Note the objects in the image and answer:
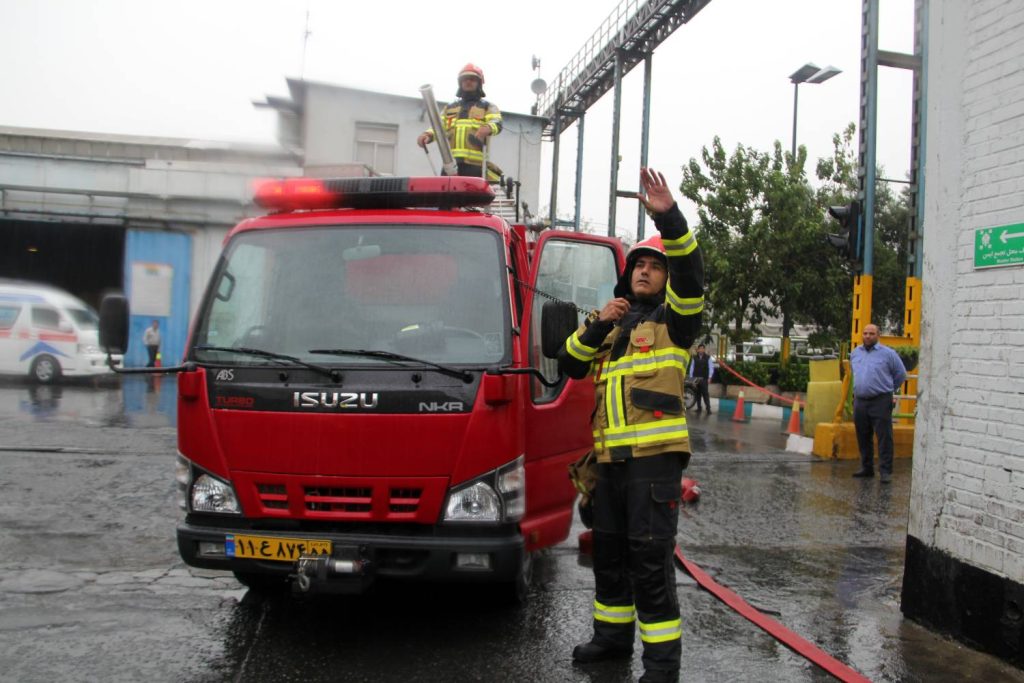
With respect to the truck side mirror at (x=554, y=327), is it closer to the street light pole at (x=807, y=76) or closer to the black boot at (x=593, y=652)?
the black boot at (x=593, y=652)

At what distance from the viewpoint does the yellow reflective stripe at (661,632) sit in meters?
3.69

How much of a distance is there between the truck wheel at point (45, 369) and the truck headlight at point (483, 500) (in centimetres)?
1699

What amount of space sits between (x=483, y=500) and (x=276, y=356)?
1203 millimetres

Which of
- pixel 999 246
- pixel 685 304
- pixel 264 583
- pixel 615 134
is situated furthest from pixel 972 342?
pixel 615 134

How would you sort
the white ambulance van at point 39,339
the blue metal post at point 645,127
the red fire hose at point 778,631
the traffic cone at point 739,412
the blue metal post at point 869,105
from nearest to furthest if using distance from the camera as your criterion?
the red fire hose at point 778,631 < the blue metal post at point 869,105 < the traffic cone at point 739,412 < the white ambulance van at point 39,339 < the blue metal post at point 645,127

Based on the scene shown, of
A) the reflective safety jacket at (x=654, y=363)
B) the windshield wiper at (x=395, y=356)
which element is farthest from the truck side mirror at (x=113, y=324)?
the reflective safety jacket at (x=654, y=363)

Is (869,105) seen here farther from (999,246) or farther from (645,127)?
(645,127)

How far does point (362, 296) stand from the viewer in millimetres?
4363

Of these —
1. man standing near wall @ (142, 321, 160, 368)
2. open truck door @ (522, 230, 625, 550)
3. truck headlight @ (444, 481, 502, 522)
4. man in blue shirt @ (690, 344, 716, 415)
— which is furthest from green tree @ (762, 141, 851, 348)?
truck headlight @ (444, 481, 502, 522)

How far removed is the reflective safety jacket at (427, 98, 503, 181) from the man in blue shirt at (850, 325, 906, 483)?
15.7ft

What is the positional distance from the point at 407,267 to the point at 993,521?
3.13m

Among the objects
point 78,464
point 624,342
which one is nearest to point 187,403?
point 624,342

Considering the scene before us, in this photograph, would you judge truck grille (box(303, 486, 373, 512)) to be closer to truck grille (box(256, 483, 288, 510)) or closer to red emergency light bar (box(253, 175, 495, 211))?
truck grille (box(256, 483, 288, 510))

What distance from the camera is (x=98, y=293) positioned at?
25.8 metres
